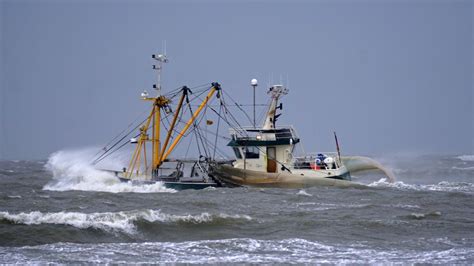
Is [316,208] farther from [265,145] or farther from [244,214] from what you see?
[265,145]

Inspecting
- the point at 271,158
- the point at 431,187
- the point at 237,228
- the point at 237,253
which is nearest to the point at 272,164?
the point at 271,158

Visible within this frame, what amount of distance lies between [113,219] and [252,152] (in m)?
18.5

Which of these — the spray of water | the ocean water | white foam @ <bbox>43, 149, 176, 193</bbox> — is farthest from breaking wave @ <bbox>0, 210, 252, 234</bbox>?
the spray of water

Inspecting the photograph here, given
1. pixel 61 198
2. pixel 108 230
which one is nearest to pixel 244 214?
pixel 108 230

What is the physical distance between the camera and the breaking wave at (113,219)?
76.1ft

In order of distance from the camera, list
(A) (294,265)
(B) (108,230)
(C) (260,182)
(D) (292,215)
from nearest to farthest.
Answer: (A) (294,265) < (B) (108,230) < (D) (292,215) < (C) (260,182)

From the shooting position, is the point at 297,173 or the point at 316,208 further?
the point at 297,173

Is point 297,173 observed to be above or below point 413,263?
above

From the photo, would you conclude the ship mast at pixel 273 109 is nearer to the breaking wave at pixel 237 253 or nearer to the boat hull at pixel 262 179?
the boat hull at pixel 262 179

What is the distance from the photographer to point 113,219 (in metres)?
24.1

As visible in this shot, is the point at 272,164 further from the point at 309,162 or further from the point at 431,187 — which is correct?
the point at 431,187

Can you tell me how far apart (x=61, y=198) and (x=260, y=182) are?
12387 mm

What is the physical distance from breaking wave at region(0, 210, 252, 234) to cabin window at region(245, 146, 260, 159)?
15.7 metres

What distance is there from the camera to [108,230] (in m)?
22.7
